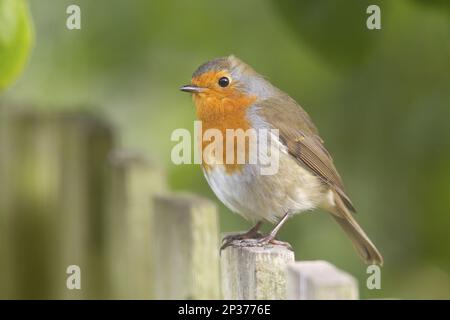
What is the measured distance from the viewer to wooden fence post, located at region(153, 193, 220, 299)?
8.67 ft

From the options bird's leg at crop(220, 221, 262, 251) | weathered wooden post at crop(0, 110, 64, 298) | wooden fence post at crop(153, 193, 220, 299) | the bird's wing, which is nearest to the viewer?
wooden fence post at crop(153, 193, 220, 299)

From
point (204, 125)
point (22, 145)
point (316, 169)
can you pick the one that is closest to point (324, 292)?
point (204, 125)

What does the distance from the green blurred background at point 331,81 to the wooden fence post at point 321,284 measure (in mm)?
1143

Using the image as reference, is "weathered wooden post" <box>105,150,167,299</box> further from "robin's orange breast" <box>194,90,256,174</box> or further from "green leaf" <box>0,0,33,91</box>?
"green leaf" <box>0,0,33,91</box>

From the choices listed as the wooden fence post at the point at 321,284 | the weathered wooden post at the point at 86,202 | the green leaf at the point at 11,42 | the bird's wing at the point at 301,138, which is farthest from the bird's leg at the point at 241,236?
the green leaf at the point at 11,42

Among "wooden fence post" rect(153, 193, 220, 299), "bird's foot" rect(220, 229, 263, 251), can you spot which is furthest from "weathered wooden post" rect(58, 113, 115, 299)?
"wooden fence post" rect(153, 193, 220, 299)

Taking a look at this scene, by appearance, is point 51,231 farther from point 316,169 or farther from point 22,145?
point 316,169

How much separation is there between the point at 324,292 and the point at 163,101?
237cm

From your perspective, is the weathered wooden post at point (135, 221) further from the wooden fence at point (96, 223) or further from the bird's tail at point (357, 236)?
the bird's tail at point (357, 236)

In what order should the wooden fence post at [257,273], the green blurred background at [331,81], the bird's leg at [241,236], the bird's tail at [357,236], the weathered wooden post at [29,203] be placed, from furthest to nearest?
the weathered wooden post at [29,203] < the bird's tail at [357,236] < the green blurred background at [331,81] < the bird's leg at [241,236] < the wooden fence post at [257,273]

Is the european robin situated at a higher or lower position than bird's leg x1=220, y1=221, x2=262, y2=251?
higher

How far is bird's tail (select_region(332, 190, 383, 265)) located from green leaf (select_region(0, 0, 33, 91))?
207 centimetres

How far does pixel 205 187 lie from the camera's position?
4.03 metres

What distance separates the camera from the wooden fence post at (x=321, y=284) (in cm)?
165
